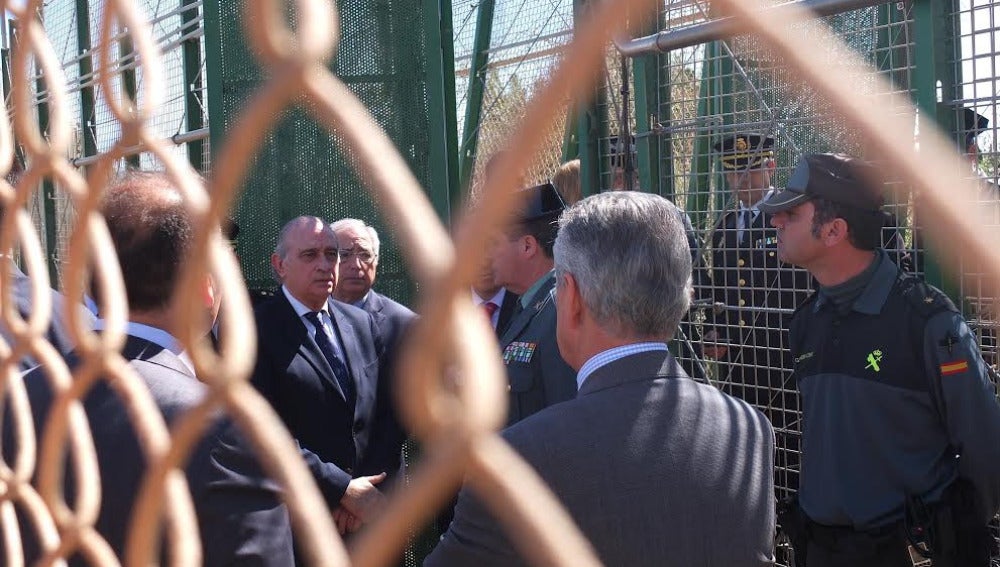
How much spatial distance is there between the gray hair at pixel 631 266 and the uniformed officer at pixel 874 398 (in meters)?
1.23

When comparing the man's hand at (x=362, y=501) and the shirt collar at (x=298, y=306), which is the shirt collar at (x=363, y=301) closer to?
the shirt collar at (x=298, y=306)

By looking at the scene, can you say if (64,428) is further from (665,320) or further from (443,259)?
(665,320)

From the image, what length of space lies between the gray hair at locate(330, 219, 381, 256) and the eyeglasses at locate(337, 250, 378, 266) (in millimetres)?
50

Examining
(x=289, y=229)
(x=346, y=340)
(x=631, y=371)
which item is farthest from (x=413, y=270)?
(x=289, y=229)

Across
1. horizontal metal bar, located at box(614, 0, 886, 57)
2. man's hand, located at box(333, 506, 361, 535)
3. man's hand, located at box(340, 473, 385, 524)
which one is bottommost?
man's hand, located at box(333, 506, 361, 535)

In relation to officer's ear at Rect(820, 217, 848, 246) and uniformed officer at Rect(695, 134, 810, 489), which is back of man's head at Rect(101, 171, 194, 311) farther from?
uniformed officer at Rect(695, 134, 810, 489)

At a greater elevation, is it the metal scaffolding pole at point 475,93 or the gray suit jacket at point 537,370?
the metal scaffolding pole at point 475,93

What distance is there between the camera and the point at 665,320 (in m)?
2.06

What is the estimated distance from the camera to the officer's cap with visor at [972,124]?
10.0ft

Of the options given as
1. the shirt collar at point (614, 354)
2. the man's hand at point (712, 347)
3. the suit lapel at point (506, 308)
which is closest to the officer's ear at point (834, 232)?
the man's hand at point (712, 347)

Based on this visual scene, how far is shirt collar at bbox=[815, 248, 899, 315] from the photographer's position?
3.12m

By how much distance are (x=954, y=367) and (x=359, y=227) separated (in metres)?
3.02

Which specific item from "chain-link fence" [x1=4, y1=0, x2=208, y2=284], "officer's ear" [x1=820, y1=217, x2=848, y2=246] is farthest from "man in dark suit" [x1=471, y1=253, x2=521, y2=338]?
"chain-link fence" [x1=4, y1=0, x2=208, y2=284]

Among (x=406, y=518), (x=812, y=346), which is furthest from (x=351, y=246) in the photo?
(x=406, y=518)
